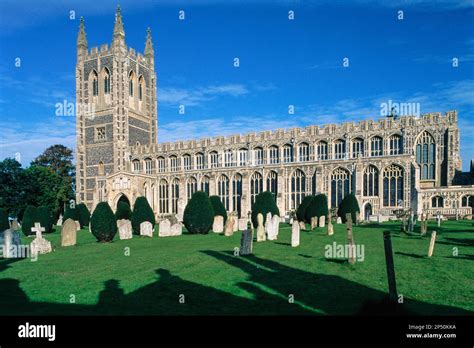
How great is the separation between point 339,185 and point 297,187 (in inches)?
177

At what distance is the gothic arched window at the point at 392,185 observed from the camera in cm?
3120

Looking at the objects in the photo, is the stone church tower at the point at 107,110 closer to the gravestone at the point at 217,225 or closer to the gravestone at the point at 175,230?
the gravestone at the point at 175,230

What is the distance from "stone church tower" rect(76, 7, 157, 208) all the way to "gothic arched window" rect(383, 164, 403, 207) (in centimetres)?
3077

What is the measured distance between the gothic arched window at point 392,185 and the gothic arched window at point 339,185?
126 inches

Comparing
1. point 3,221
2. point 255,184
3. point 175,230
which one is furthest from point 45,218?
point 255,184

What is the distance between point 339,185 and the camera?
34000 millimetres

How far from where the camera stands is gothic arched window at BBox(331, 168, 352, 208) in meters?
33.6

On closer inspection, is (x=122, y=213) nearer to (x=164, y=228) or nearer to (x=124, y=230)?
(x=164, y=228)

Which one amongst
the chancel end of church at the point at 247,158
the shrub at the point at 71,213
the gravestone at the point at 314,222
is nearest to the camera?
the gravestone at the point at 314,222

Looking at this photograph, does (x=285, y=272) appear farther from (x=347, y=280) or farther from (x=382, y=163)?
(x=382, y=163)

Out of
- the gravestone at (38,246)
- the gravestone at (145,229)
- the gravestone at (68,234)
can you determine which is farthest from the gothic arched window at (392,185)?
the gravestone at (38,246)

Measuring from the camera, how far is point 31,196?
35781 mm

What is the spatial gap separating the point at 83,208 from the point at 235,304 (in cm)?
2878

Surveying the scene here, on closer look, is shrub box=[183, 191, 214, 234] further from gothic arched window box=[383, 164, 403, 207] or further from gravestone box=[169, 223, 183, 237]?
gothic arched window box=[383, 164, 403, 207]
